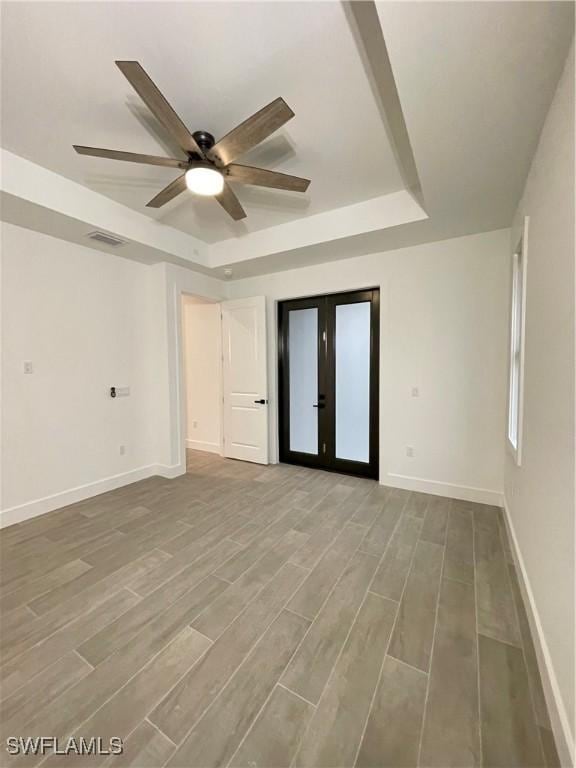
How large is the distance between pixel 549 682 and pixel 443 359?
8.28ft

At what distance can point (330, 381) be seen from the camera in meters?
4.00

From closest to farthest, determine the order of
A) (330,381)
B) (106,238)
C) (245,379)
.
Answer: (106,238), (330,381), (245,379)

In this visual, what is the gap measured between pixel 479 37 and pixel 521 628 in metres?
2.77

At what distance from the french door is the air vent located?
81.6 inches

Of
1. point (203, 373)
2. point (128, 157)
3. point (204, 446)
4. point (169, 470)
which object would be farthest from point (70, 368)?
point (204, 446)

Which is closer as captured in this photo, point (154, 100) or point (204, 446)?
point (154, 100)

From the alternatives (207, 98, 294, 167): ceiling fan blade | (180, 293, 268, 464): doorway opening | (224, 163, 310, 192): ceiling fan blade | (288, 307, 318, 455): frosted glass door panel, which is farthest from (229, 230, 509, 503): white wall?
(207, 98, 294, 167): ceiling fan blade

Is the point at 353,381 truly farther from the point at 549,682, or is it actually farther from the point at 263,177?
the point at 549,682

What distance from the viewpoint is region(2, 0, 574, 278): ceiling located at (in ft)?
4.39

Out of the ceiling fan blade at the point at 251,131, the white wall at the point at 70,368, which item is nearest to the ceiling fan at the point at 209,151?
the ceiling fan blade at the point at 251,131


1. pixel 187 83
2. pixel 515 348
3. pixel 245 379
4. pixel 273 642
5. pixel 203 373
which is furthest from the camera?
pixel 203 373

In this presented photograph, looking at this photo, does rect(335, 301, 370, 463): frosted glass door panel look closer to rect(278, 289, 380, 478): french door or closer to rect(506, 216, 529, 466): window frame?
rect(278, 289, 380, 478): french door

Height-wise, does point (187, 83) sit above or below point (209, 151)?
above

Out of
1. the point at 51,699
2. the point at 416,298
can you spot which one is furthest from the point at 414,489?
the point at 51,699
